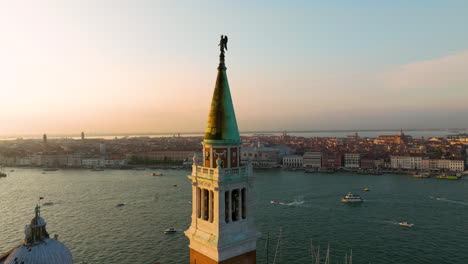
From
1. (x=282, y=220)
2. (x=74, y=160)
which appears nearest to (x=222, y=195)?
(x=282, y=220)

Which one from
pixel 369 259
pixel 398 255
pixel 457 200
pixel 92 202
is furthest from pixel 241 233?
pixel 457 200

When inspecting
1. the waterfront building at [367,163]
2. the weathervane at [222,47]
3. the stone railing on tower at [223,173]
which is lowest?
the waterfront building at [367,163]

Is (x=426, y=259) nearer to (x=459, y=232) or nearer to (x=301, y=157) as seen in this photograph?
(x=459, y=232)

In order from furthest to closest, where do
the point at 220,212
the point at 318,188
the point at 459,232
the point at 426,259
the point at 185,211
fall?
1. the point at 318,188
2. the point at 185,211
3. the point at 459,232
4. the point at 426,259
5. the point at 220,212

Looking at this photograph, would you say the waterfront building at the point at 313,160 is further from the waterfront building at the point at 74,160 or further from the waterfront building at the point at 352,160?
the waterfront building at the point at 74,160

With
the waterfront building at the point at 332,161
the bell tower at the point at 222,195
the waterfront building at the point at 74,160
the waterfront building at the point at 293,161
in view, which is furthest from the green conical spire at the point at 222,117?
the waterfront building at the point at 74,160

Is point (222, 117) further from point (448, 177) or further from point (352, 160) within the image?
point (352, 160)
